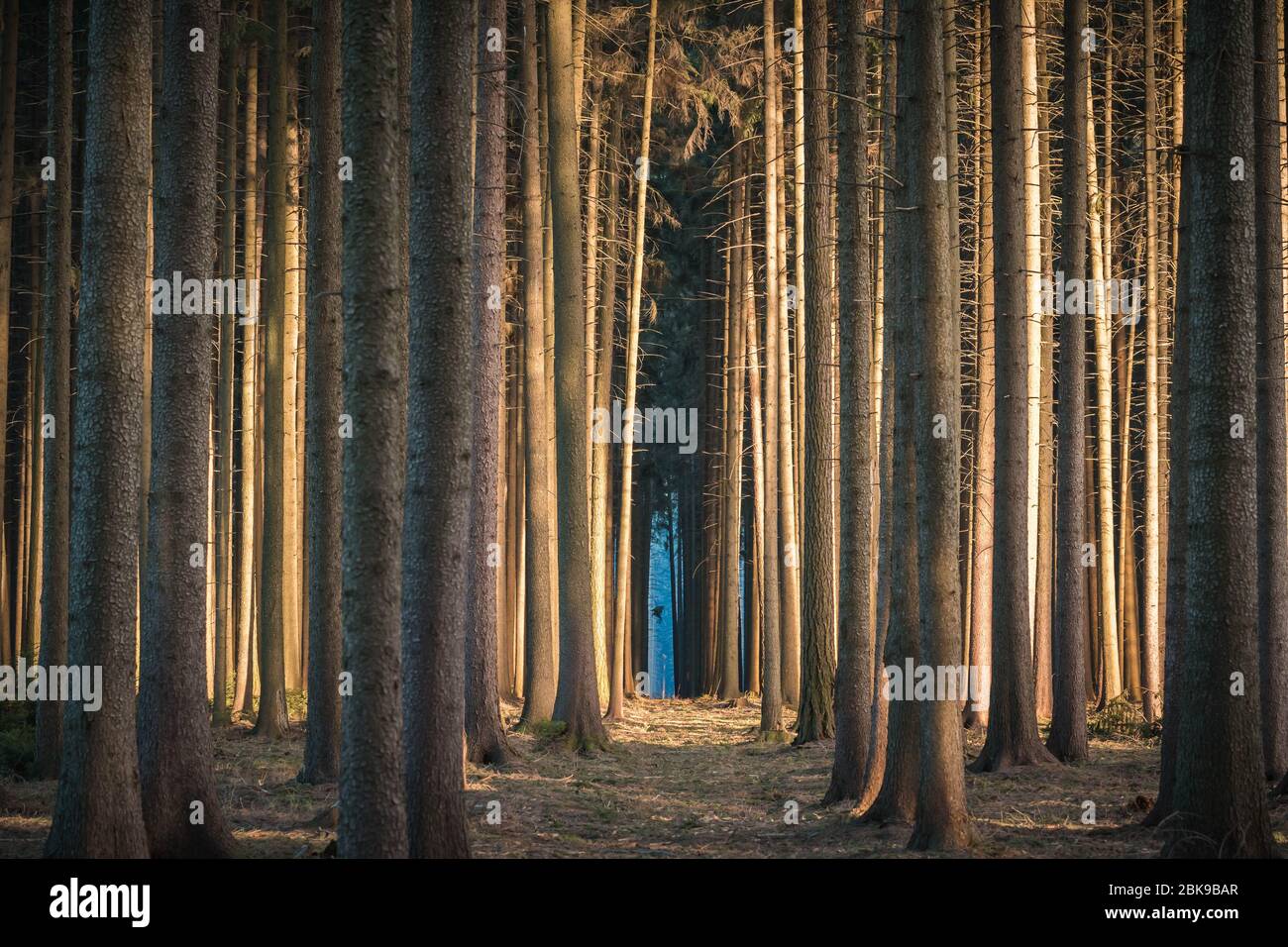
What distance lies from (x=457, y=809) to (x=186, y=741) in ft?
7.98

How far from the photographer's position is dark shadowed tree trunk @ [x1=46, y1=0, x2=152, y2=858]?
317 inches

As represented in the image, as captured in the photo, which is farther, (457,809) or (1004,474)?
(1004,474)

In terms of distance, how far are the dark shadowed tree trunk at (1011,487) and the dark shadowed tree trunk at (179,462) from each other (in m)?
9.01

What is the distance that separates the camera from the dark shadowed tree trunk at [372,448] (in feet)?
23.2

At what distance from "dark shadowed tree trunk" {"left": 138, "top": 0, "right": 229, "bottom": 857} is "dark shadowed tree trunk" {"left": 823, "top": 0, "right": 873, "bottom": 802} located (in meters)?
6.28

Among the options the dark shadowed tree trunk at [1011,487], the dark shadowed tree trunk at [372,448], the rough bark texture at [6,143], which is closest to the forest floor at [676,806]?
the dark shadowed tree trunk at [1011,487]

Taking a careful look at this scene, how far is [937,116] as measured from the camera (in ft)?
33.7

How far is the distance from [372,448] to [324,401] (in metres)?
6.57

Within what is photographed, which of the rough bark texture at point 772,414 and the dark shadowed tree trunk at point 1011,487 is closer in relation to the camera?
the dark shadowed tree trunk at point 1011,487

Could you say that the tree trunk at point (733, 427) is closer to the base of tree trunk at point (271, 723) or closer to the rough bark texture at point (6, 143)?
the base of tree trunk at point (271, 723)
